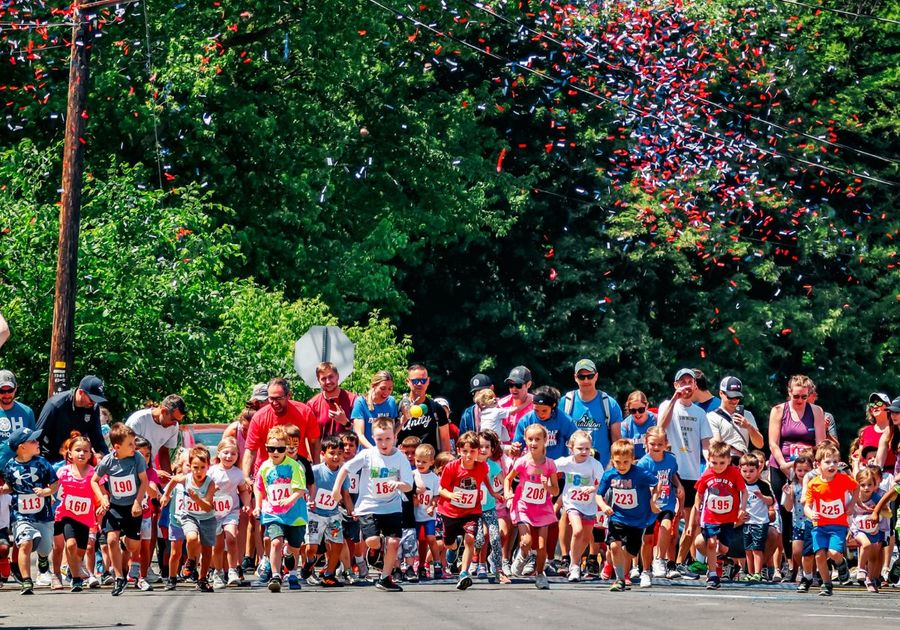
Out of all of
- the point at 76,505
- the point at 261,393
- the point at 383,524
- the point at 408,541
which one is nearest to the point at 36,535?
the point at 76,505

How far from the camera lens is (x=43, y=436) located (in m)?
17.0

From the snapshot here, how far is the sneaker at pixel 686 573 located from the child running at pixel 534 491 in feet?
5.15

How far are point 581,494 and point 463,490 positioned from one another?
115 cm

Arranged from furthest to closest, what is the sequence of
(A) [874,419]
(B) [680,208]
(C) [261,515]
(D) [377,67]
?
1. (B) [680,208]
2. (D) [377,67]
3. (A) [874,419]
4. (C) [261,515]

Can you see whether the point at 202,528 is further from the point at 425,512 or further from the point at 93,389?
the point at 425,512

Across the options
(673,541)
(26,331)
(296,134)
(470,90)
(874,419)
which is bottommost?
(673,541)

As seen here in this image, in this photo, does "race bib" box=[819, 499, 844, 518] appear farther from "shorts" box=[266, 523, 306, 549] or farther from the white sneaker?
"shorts" box=[266, 523, 306, 549]

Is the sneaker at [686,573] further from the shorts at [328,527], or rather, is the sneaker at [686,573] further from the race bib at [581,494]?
the shorts at [328,527]

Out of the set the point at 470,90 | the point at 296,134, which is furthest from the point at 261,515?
the point at 470,90

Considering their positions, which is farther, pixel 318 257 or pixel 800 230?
pixel 800 230

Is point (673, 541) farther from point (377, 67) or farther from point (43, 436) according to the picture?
point (377, 67)

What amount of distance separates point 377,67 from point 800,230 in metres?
11.8

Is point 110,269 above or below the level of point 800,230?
below

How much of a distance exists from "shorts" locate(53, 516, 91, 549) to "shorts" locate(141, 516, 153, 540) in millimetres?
638
